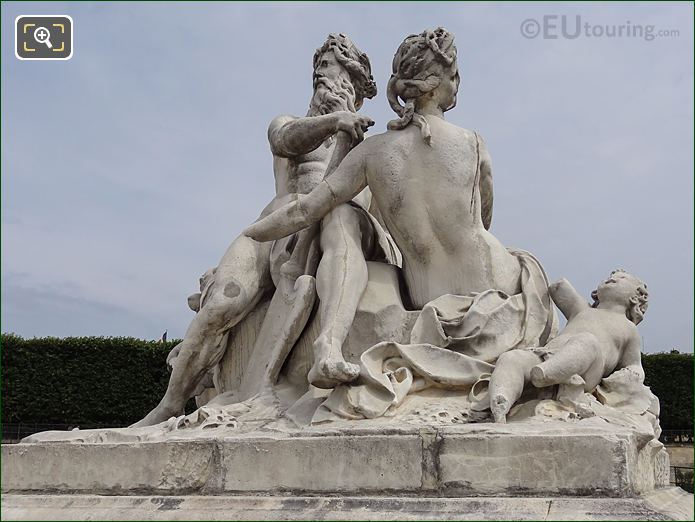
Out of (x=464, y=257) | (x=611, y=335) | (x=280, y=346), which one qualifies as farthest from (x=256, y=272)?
(x=611, y=335)

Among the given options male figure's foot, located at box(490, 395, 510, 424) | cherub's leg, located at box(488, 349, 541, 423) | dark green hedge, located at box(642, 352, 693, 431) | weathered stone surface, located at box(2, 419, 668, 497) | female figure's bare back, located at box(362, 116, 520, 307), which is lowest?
dark green hedge, located at box(642, 352, 693, 431)

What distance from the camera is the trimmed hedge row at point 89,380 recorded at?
57.3 feet

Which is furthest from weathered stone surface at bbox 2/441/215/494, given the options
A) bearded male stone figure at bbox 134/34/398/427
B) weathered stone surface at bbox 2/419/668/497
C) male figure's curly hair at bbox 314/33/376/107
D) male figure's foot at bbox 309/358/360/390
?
male figure's curly hair at bbox 314/33/376/107

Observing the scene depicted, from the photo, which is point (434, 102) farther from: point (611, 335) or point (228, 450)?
point (228, 450)

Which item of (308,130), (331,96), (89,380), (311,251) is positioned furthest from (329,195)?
(89,380)

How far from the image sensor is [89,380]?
1766 cm

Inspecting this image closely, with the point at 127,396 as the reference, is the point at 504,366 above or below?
above

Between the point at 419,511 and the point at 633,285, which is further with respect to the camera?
the point at 633,285

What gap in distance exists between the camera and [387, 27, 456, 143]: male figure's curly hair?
4.86 m

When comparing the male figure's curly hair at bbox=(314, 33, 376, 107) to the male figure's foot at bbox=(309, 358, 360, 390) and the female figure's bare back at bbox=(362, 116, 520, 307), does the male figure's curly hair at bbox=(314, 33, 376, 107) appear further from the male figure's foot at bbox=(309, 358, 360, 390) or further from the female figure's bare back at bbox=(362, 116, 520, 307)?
the male figure's foot at bbox=(309, 358, 360, 390)

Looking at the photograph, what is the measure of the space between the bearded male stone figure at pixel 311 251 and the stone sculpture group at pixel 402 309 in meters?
0.01

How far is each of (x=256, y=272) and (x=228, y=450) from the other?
1635mm

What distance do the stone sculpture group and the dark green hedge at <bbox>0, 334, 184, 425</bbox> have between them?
41.7ft

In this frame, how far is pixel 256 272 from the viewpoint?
17.1 ft
